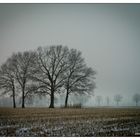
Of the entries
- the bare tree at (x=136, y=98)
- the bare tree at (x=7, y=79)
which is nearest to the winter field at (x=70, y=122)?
the bare tree at (x=136, y=98)

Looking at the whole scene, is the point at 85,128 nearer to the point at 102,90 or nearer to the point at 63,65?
the point at 102,90

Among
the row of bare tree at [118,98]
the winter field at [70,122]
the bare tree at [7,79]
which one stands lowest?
the winter field at [70,122]

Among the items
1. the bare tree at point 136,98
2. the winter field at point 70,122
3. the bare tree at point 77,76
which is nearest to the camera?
the winter field at point 70,122

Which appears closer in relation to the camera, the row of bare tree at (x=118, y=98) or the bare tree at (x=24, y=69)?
the row of bare tree at (x=118, y=98)

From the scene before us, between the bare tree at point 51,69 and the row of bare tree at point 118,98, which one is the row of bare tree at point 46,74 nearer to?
the bare tree at point 51,69

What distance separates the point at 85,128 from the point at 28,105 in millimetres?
1126

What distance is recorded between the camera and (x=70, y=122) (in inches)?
296

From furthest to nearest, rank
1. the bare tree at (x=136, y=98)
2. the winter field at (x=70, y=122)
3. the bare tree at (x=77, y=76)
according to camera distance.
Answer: the bare tree at (x=77, y=76)
the bare tree at (x=136, y=98)
the winter field at (x=70, y=122)

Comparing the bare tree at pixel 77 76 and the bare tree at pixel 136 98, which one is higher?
the bare tree at pixel 77 76

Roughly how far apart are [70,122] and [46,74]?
3.20 feet

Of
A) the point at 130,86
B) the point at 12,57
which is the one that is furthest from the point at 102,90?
the point at 12,57

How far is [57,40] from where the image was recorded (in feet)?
25.3

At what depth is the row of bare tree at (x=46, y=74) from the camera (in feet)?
25.3

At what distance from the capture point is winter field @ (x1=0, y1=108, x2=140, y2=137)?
7395 mm
